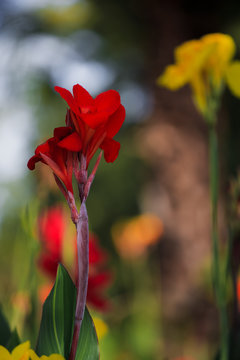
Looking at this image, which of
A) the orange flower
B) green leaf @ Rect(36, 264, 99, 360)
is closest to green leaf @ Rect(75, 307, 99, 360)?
green leaf @ Rect(36, 264, 99, 360)

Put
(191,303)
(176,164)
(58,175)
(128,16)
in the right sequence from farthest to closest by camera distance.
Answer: (128,16), (176,164), (191,303), (58,175)

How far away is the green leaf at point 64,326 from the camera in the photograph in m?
0.31

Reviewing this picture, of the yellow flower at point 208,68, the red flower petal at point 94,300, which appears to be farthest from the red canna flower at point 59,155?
the red flower petal at point 94,300

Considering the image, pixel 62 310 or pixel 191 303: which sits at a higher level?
pixel 62 310

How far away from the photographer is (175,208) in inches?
85.4

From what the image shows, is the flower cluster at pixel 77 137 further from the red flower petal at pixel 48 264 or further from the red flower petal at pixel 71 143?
the red flower petal at pixel 48 264

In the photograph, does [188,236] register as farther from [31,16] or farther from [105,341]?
[31,16]

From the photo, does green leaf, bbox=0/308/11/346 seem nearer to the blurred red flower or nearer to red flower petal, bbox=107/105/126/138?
red flower petal, bbox=107/105/126/138

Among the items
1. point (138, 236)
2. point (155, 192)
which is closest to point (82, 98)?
point (138, 236)

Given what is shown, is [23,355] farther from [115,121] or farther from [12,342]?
[115,121]

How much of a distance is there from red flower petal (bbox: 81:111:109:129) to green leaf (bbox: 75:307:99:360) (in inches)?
5.4

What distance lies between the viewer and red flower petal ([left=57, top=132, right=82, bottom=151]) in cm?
28

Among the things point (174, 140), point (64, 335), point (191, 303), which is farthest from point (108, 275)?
point (174, 140)

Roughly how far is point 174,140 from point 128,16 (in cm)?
128
